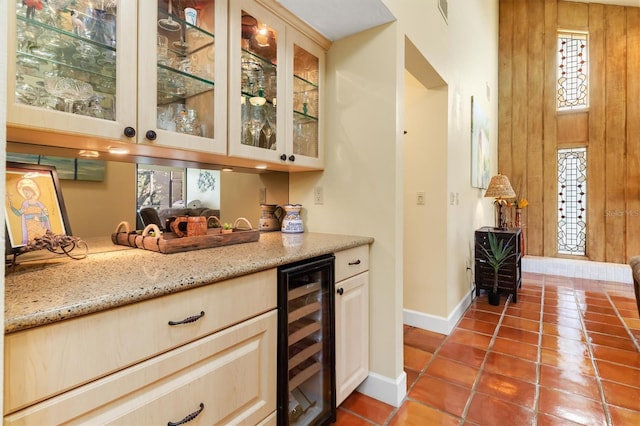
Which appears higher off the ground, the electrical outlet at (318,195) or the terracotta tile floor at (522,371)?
the electrical outlet at (318,195)

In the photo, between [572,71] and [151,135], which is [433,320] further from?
[572,71]

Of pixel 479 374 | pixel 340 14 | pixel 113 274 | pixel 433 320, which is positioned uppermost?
pixel 340 14

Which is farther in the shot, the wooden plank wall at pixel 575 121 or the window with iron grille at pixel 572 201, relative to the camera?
the window with iron grille at pixel 572 201

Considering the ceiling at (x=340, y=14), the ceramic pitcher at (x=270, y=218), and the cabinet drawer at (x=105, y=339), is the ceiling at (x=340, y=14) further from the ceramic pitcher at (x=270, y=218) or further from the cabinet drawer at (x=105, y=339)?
the cabinet drawer at (x=105, y=339)

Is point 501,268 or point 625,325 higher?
point 501,268

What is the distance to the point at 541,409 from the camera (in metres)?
1.69

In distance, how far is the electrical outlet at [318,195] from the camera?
2068 millimetres

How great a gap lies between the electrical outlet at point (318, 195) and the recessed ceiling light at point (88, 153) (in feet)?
3.94

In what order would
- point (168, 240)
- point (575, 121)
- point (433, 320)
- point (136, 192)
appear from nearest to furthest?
point (168, 240) → point (136, 192) → point (433, 320) → point (575, 121)

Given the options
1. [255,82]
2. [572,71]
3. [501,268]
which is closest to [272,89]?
[255,82]

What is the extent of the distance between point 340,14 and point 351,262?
136cm

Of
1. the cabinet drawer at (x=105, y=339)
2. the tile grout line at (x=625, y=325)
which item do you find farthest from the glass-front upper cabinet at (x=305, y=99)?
the tile grout line at (x=625, y=325)

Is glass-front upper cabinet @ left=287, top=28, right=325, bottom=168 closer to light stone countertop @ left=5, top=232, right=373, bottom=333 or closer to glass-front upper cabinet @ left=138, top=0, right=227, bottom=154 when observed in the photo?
glass-front upper cabinet @ left=138, top=0, right=227, bottom=154

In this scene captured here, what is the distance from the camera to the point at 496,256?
3264 mm
